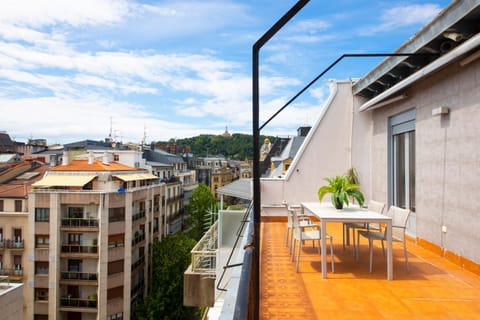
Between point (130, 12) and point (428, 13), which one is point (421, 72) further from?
point (130, 12)

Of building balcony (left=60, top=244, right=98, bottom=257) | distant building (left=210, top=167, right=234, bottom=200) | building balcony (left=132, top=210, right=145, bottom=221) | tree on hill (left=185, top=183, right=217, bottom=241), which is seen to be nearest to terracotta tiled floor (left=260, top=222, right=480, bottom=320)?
building balcony (left=60, top=244, right=98, bottom=257)

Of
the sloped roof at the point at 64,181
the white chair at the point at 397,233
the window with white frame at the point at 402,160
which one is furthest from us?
the sloped roof at the point at 64,181

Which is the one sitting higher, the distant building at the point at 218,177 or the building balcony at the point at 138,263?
the distant building at the point at 218,177

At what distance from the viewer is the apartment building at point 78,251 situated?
62.1 ft

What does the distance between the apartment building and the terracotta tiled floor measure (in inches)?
692

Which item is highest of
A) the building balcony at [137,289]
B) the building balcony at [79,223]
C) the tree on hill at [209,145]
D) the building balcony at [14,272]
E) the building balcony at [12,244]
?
the tree on hill at [209,145]

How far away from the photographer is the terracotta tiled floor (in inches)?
103

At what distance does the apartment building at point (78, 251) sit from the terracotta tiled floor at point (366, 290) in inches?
692

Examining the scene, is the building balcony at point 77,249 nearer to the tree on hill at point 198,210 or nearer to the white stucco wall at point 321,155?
the tree on hill at point 198,210

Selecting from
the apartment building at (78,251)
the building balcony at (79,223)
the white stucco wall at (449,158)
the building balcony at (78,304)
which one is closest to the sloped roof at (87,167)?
the apartment building at (78,251)

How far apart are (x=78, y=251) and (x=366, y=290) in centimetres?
1996

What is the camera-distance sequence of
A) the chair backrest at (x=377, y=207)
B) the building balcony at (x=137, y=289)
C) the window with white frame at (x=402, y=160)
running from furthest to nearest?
the building balcony at (x=137, y=289), the window with white frame at (x=402, y=160), the chair backrest at (x=377, y=207)

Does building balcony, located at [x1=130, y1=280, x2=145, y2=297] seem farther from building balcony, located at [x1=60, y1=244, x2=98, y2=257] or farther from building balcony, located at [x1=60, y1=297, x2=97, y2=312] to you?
building balcony, located at [x1=60, y1=244, x2=98, y2=257]

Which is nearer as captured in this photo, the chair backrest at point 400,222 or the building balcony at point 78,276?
the chair backrest at point 400,222
